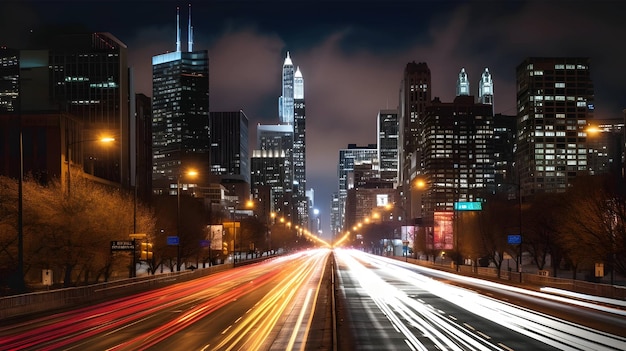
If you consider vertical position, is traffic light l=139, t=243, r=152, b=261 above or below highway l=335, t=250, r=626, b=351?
above

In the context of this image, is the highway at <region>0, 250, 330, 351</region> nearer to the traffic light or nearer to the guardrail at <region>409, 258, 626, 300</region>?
the traffic light

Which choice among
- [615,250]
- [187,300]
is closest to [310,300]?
[187,300]

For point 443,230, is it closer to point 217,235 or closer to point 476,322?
point 217,235

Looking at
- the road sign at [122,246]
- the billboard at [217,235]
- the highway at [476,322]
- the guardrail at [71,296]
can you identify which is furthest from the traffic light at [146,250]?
the billboard at [217,235]

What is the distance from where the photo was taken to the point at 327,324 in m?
28.1

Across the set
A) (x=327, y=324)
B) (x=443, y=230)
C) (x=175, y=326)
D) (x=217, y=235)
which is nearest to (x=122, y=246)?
(x=175, y=326)

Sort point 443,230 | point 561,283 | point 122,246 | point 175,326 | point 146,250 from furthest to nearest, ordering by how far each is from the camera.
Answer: point 443,230 < point 146,250 < point 561,283 < point 122,246 < point 175,326

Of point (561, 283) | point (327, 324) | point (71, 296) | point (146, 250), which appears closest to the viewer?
point (327, 324)

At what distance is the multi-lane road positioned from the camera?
2256 centimetres

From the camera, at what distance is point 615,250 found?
55719 mm

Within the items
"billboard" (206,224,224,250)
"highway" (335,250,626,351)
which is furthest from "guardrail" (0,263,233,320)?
"billboard" (206,224,224,250)

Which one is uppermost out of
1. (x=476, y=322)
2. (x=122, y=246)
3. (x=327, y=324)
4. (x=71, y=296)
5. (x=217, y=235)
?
(x=122, y=246)

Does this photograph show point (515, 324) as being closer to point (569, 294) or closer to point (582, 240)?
point (569, 294)

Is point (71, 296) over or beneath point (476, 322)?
beneath
